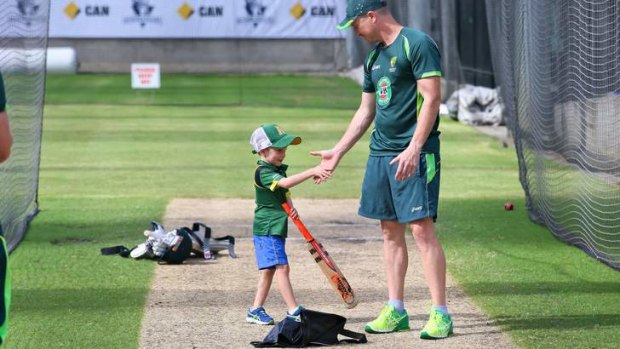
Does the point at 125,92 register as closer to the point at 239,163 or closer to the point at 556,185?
the point at 239,163

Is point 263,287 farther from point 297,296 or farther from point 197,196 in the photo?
point 197,196

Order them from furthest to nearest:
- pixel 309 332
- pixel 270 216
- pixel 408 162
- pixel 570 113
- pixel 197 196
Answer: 1. pixel 197 196
2. pixel 570 113
3. pixel 270 216
4. pixel 309 332
5. pixel 408 162

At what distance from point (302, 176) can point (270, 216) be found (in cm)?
54

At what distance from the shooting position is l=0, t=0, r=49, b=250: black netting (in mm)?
11977

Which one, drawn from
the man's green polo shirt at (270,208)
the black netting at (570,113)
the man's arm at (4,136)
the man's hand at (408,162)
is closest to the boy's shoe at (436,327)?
the man's hand at (408,162)

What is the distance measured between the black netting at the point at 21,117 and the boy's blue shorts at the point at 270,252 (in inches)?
150

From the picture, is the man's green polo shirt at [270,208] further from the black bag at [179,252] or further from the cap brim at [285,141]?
the black bag at [179,252]

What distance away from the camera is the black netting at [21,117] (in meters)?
12.0

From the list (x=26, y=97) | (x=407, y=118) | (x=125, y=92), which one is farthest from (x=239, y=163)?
(x=125, y=92)

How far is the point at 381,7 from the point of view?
23.5ft

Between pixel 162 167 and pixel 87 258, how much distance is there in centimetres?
708

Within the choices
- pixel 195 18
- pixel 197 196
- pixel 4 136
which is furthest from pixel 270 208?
pixel 195 18

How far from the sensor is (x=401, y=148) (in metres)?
7.29

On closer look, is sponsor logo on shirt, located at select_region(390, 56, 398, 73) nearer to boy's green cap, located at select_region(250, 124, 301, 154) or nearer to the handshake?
the handshake
